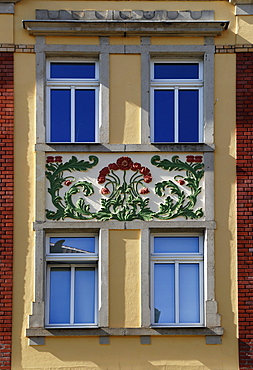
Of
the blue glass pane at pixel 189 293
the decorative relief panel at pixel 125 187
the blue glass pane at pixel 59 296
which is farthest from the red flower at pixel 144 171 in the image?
the blue glass pane at pixel 59 296

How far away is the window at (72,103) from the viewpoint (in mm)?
15320

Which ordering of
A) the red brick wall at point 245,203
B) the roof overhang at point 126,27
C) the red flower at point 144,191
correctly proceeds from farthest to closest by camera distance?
the roof overhang at point 126,27 → the red flower at point 144,191 → the red brick wall at point 245,203

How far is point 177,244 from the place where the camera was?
49.6 feet

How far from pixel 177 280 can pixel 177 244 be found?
0.63 metres

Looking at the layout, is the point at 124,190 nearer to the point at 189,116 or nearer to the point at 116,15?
the point at 189,116

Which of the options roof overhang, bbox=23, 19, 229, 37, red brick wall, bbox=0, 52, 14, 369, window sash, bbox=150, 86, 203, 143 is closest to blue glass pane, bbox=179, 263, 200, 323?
window sash, bbox=150, 86, 203, 143

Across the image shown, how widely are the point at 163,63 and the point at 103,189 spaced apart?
8.54 ft

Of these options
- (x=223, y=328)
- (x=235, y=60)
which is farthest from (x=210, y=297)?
(x=235, y=60)

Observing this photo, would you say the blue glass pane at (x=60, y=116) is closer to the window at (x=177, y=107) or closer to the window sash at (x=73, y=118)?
the window sash at (x=73, y=118)

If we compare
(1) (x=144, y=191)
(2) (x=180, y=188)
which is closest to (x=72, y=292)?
(1) (x=144, y=191)

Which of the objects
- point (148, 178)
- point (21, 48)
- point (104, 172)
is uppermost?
point (21, 48)

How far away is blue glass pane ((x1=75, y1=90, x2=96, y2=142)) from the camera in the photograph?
50.3 feet

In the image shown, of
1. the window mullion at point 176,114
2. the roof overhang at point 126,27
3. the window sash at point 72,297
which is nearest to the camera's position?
the window sash at point 72,297

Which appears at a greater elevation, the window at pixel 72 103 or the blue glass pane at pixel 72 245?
the window at pixel 72 103
